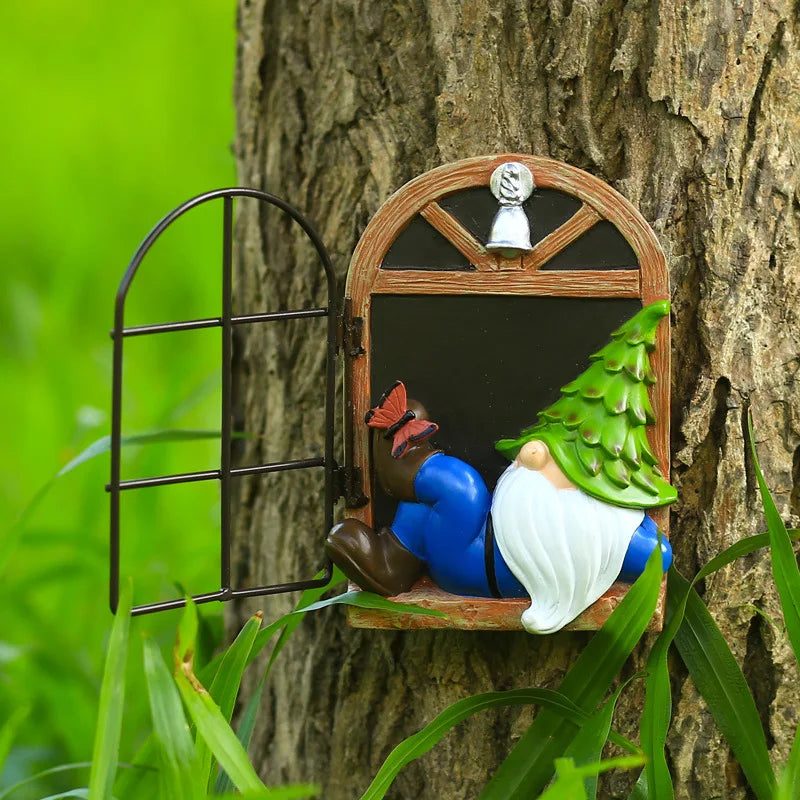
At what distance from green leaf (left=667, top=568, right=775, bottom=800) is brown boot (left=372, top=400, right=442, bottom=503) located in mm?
235

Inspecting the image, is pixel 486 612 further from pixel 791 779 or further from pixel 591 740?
pixel 791 779

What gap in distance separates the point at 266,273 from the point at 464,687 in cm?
51

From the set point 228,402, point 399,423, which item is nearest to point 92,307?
point 228,402

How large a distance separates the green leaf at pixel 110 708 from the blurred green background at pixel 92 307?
58cm

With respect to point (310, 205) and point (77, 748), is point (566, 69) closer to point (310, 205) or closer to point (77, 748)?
point (310, 205)

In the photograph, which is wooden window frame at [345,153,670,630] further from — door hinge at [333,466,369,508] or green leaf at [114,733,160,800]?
green leaf at [114,733,160,800]

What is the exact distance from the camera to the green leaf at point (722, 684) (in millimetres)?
828

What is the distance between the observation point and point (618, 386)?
2.69 feet

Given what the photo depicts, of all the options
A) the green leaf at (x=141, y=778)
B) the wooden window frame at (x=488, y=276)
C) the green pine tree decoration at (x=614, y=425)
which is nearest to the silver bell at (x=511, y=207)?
the wooden window frame at (x=488, y=276)

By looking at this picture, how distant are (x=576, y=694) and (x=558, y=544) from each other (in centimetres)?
13

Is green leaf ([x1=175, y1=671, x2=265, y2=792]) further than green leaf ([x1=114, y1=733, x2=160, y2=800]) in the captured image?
No

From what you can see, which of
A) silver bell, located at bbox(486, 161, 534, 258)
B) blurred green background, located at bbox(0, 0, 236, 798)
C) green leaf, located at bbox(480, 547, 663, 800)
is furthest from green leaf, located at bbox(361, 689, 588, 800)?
blurred green background, located at bbox(0, 0, 236, 798)

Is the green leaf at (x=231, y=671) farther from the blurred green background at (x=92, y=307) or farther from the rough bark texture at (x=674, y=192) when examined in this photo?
the blurred green background at (x=92, y=307)

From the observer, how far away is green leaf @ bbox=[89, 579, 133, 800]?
72cm
